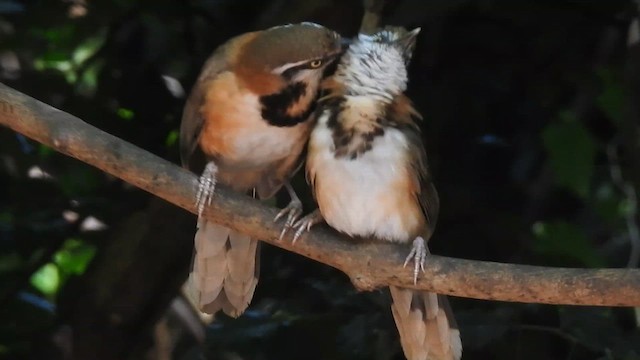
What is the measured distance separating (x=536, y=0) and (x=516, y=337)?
0.63m

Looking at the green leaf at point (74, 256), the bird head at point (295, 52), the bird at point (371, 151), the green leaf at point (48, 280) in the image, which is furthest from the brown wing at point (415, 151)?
the green leaf at point (48, 280)

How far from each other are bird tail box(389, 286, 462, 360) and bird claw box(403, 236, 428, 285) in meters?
0.13

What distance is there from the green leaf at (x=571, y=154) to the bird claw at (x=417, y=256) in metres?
0.42

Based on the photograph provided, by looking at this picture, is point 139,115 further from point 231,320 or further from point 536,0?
point 536,0

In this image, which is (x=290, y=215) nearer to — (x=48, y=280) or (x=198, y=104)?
(x=198, y=104)

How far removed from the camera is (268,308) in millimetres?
1968

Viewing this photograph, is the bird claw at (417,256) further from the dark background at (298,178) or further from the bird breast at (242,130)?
the dark background at (298,178)

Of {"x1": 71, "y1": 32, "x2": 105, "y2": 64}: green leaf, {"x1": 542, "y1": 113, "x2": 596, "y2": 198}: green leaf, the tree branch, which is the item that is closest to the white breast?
the tree branch

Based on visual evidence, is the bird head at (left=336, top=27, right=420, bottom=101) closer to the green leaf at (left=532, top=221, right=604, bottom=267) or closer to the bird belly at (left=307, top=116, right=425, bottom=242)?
the bird belly at (left=307, top=116, right=425, bottom=242)

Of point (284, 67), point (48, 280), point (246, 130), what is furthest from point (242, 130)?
point (48, 280)

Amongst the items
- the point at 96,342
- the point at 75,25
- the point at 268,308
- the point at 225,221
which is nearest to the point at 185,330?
the point at 96,342

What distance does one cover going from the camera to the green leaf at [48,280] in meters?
2.29

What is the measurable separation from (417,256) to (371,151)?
159mm

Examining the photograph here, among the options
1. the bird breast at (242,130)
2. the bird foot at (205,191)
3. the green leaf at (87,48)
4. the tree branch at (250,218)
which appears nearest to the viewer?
the tree branch at (250,218)
